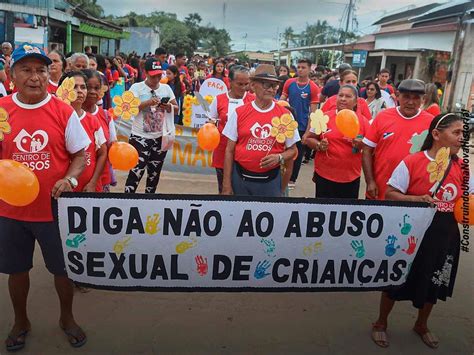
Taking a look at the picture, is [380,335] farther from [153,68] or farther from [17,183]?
[153,68]

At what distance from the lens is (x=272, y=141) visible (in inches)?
137

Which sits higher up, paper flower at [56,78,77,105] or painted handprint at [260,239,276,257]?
paper flower at [56,78,77,105]

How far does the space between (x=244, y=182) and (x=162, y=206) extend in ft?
3.86

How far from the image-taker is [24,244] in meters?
2.62

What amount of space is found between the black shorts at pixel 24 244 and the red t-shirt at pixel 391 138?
99.3 inches

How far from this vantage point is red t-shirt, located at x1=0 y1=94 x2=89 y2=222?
2.42 m

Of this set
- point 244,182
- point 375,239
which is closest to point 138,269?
point 244,182

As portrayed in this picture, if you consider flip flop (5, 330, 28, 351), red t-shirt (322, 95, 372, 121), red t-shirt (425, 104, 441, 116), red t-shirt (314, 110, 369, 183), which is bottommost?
flip flop (5, 330, 28, 351)

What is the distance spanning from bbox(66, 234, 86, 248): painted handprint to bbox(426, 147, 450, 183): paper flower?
7.02ft

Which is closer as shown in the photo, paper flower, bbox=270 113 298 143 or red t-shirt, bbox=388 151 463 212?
red t-shirt, bbox=388 151 463 212

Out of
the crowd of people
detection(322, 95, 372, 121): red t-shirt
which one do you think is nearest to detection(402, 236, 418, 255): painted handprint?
the crowd of people

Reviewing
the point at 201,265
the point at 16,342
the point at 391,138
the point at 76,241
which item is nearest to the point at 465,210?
the point at 391,138

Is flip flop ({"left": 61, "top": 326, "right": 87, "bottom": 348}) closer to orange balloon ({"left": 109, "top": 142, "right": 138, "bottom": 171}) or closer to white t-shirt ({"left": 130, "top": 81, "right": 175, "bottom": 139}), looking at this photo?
orange balloon ({"left": 109, "top": 142, "right": 138, "bottom": 171})

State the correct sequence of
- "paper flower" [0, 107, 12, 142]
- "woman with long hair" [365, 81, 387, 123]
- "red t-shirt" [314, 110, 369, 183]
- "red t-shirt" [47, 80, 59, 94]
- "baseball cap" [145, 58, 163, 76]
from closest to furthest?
"paper flower" [0, 107, 12, 142] → "red t-shirt" [314, 110, 369, 183] → "red t-shirt" [47, 80, 59, 94] → "baseball cap" [145, 58, 163, 76] → "woman with long hair" [365, 81, 387, 123]
